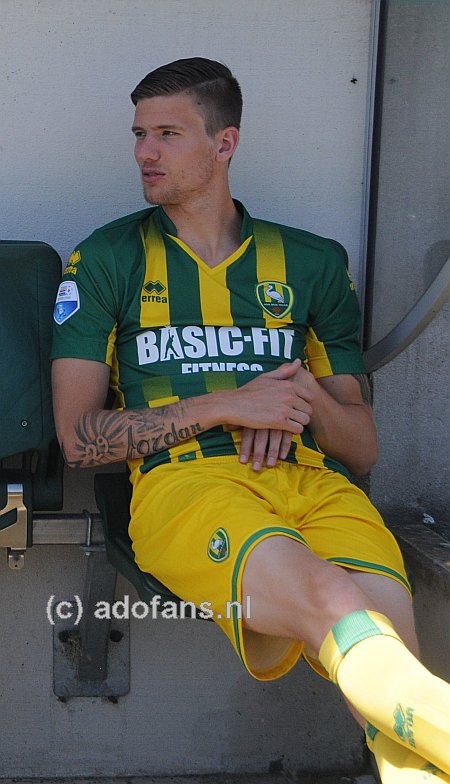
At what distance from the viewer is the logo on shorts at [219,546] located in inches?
80.6

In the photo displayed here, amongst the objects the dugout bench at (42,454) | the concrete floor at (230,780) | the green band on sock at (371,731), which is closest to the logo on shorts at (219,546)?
the dugout bench at (42,454)

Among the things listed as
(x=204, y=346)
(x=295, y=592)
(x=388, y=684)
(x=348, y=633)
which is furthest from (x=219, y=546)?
(x=204, y=346)

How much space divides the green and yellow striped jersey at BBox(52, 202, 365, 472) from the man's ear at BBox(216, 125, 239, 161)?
16cm

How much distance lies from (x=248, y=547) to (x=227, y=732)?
51.0 inches

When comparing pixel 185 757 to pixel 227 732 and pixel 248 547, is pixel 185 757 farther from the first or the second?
pixel 248 547

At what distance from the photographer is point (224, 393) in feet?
7.95

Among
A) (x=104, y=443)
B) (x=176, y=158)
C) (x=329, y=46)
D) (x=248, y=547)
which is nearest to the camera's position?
(x=248, y=547)

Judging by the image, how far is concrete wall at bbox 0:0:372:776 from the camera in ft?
9.69

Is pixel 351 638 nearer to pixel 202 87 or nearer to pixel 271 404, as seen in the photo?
pixel 271 404

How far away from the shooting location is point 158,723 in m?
3.08

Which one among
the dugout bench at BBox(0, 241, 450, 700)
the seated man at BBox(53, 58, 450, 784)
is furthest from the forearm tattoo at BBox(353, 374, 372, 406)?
the dugout bench at BBox(0, 241, 450, 700)

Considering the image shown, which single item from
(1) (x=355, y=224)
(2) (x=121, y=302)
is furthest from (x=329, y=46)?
(2) (x=121, y=302)

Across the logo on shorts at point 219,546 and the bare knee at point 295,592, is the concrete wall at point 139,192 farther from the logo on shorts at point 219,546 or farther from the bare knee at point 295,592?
the bare knee at point 295,592

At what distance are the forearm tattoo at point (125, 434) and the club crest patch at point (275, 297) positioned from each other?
1.26 ft
